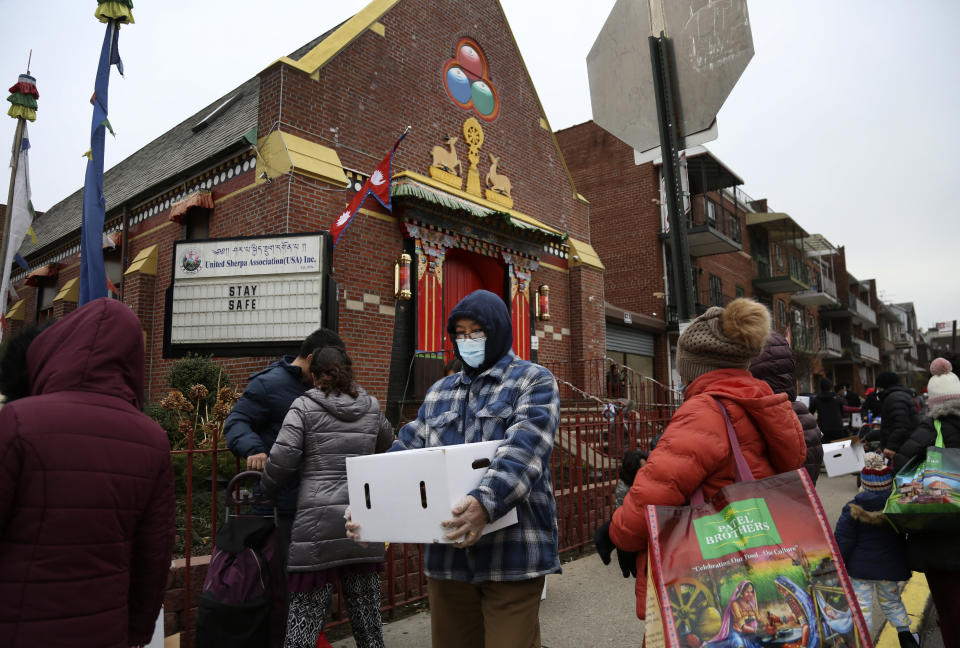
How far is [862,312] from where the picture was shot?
42.3 m

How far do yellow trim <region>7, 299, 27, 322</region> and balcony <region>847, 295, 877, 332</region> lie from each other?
43.5 metres

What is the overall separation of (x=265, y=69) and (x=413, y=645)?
8.74 m

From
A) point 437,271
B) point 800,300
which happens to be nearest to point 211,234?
point 437,271

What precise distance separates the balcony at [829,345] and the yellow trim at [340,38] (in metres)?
32.5

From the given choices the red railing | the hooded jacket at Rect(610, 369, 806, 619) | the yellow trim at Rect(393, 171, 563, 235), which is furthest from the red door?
the hooded jacket at Rect(610, 369, 806, 619)

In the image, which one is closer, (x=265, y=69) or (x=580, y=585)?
(x=580, y=585)

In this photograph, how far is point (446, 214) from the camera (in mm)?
11031

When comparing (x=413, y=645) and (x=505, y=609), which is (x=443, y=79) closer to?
(x=413, y=645)

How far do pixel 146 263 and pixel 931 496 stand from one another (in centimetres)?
1215

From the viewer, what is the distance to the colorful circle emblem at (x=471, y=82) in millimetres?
12367

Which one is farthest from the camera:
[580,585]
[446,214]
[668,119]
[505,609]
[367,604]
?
[446,214]

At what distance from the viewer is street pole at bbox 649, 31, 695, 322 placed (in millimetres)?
2986

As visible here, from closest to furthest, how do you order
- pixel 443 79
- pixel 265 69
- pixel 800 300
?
pixel 265 69
pixel 443 79
pixel 800 300

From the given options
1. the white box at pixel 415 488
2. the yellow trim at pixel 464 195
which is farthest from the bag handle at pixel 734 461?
the yellow trim at pixel 464 195
